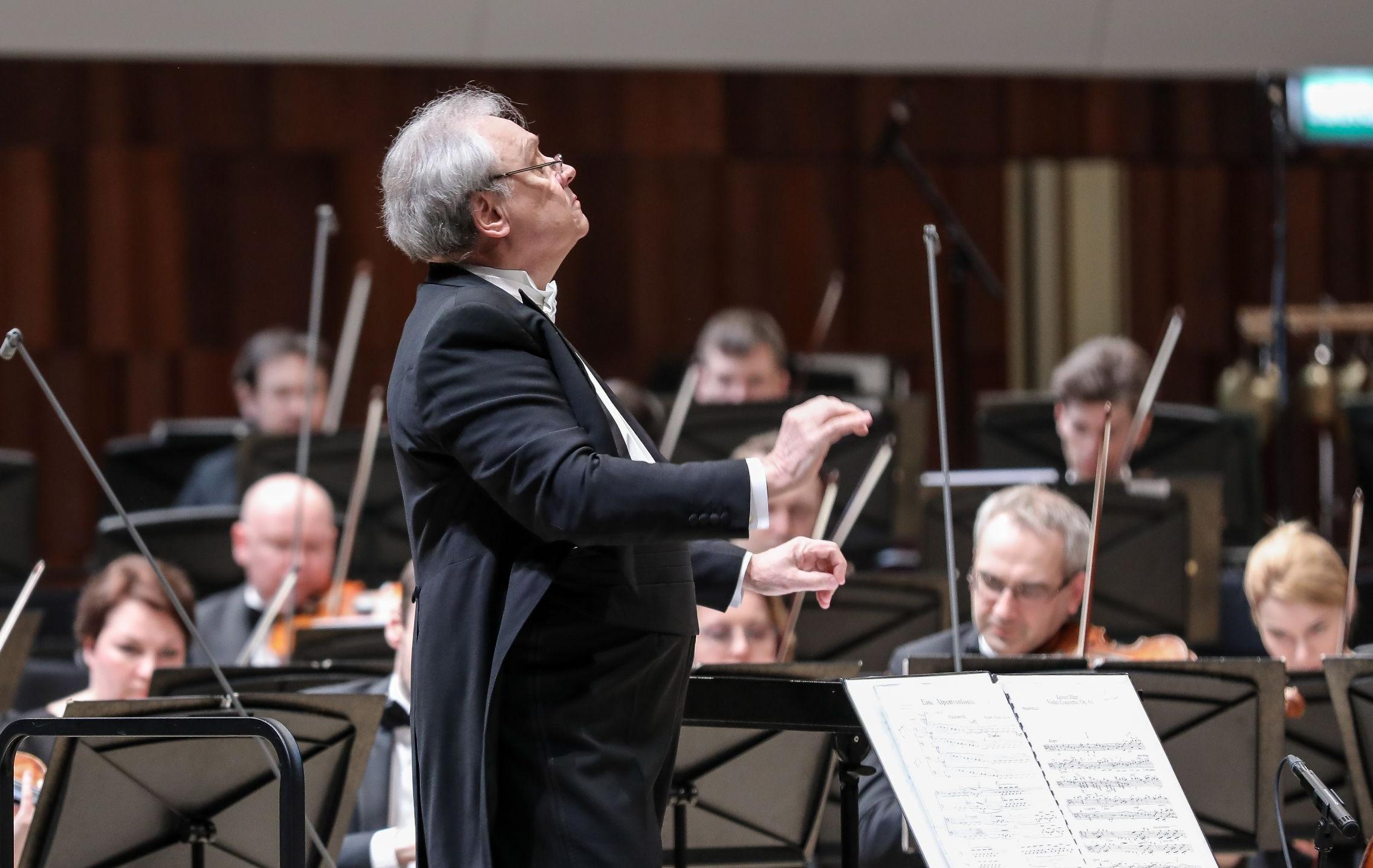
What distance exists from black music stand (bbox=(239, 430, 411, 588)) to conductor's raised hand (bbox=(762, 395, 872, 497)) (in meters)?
2.94

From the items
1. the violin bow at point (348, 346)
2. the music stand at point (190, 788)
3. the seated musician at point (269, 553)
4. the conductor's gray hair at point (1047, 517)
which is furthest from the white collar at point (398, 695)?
the violin bow at point (348, 346)

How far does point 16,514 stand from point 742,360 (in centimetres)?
194

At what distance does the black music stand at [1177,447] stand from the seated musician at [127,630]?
7.44 feet

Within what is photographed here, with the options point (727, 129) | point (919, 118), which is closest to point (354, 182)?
point (727, 129)

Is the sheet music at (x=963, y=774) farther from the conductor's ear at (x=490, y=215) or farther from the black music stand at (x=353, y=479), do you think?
the black music stand at (x=353, y=479)

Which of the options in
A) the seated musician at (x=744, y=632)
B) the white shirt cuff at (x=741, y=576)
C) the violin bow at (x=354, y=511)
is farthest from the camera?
the violin bow at (x=354, y=511)

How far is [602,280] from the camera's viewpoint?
6.58m

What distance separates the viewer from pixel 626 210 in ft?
21.6

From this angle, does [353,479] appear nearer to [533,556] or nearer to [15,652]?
[15,652]

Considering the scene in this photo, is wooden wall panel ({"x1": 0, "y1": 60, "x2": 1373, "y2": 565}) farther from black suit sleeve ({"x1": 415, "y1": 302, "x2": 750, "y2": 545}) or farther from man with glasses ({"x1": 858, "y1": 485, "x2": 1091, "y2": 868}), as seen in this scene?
black suit sleeve ({"x1": 415, "y1": 302, "x2": 750, "y2": 545})

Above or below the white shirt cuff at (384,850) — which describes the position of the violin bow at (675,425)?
above

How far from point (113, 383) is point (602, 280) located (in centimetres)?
182

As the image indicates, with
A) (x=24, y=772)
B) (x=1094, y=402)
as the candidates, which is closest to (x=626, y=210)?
(x=1094, y=402)

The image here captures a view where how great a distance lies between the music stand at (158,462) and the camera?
4.88 m
